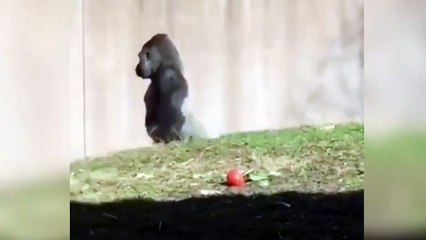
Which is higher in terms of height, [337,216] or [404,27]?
[404,27]

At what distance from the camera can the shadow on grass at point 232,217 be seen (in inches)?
46.3

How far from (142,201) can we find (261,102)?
28 centimetres

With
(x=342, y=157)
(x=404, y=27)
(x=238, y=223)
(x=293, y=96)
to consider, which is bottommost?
(x=238, y=223)

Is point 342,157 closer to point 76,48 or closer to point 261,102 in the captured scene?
point 261,102

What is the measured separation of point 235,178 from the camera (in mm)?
1177

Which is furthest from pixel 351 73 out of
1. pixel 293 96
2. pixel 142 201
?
pixel 142 201

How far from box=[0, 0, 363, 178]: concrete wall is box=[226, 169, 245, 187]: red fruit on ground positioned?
80 millimetres

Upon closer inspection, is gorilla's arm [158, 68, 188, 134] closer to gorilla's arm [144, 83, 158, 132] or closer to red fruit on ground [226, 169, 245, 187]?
gorilla's arm [144, 83, 158, 132]

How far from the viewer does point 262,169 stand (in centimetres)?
118

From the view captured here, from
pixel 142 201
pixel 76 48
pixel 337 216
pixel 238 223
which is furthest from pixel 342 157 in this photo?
pixel 76 48

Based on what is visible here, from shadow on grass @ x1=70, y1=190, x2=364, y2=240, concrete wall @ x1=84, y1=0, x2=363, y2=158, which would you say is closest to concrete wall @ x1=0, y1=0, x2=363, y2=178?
concrete wall @ x1=84, y1=0, x2=363, y2=158

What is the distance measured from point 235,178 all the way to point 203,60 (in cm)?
22

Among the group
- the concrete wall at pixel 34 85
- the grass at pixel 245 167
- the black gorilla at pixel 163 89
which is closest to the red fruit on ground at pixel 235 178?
the grass at pixel 245 167

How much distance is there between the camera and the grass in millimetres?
1176
